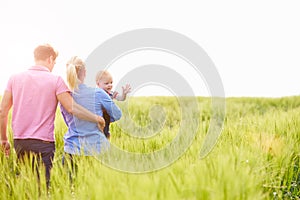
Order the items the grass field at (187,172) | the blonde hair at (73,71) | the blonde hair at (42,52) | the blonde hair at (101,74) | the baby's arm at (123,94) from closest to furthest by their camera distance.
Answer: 1. the grass field at (187,172)
2. the blonde hair at (73,71)
3. the blonde hair at (42,52)
4. the blonde hair at (101,74)
5. the baby's arm at (123,94)

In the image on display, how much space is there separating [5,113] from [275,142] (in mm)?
2946

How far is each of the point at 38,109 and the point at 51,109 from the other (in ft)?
0.43

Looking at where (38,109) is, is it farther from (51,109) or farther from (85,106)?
(85,106)

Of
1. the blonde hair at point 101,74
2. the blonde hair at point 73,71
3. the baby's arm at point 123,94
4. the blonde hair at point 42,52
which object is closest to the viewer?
the blonde hair at point 73,71

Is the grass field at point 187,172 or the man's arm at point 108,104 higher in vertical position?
the man's arm at point 108,104

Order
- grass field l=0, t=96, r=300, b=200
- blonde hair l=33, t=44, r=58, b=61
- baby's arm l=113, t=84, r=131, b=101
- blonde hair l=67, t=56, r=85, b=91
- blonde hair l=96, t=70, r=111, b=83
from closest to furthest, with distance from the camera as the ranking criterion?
grass field l=0, t=96, r=300, b=200 < blonde hair l=67, t=56, r=85, b=91 < blonde hair l=33, t=44, r=58, b=61 < blonde hair l=96, t=70, r=111, b=83 < baby's arm l=113, t=84, r=131, b=101

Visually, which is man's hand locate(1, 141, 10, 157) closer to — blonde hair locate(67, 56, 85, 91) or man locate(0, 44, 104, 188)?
man locate(0, 44, 104, 188)

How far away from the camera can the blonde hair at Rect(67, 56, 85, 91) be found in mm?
3926

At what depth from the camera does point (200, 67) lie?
15.6ft

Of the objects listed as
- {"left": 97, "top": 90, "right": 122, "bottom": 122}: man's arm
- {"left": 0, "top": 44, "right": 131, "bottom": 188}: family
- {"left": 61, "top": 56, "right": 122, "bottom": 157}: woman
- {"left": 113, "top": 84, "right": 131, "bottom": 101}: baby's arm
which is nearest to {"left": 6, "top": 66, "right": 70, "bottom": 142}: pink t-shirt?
{"left": 0, "top": 44, "right": 131, "bottom": 188}: family

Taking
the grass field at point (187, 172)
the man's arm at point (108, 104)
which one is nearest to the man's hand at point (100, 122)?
the man's arm at point (108, 104)

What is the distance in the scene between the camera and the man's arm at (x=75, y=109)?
155 inches

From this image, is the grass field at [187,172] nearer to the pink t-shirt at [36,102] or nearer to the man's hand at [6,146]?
the man's hand at [6,146]

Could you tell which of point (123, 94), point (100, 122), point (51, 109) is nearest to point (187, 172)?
point (100, 122)
